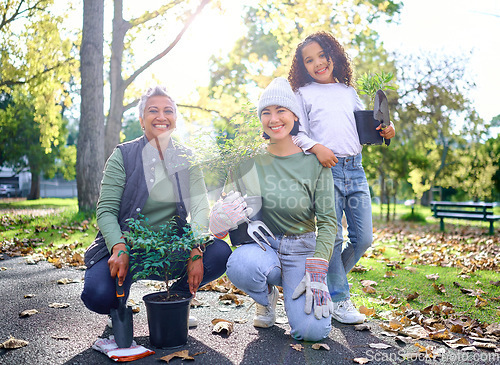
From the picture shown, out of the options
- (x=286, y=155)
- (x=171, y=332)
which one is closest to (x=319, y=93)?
(x=286, y=155)

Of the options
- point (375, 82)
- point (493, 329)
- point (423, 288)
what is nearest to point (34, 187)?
point (423, 288)

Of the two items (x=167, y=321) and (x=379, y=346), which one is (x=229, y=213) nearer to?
(x=167, y=321)

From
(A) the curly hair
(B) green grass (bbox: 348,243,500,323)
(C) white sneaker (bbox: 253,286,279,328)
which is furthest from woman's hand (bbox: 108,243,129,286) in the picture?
(B) green grass (bbox: 348,243,500,323)

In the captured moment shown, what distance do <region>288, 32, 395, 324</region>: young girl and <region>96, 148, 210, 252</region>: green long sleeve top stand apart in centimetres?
95

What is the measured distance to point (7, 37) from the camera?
42.2 feet

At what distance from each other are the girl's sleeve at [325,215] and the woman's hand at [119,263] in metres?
1.26

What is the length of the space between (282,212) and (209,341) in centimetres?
104

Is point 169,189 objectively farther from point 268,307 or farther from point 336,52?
point 336,52

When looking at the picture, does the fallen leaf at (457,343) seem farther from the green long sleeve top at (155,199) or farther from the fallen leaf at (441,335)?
the green long sleeve top at (155,199)

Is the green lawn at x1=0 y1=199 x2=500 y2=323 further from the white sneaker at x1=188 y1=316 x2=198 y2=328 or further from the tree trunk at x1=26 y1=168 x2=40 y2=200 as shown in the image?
the tree trunk at x1=26 y1=168 x2=40 y2=200

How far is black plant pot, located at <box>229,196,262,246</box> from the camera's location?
2.91 m

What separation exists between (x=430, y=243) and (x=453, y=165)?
22703 mm

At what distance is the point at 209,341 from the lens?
286 centimetres

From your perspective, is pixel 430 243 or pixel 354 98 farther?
pixel 430 243
